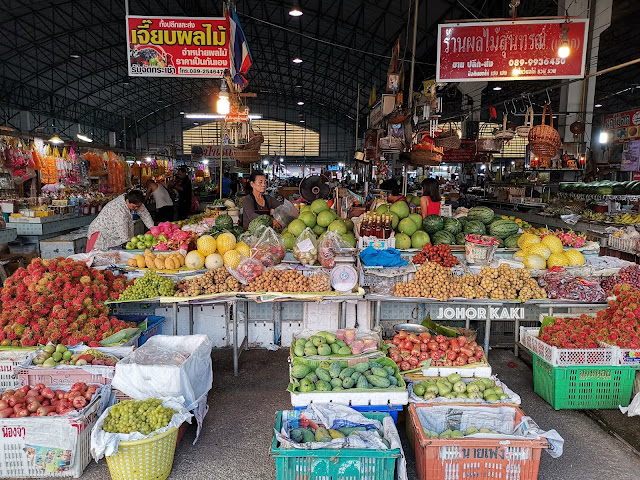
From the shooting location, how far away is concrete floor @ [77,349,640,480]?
3.14 metres

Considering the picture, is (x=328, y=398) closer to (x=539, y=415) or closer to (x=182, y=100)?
(x=539, y=415)

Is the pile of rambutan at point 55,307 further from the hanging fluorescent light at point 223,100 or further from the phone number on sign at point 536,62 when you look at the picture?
the phone number on sign at point 536,62

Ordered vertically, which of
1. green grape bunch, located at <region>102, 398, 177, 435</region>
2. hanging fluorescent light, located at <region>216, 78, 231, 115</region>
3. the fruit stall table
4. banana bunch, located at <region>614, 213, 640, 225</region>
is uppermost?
hanging fluorescent light, located at <region>216, 78, 231, 115</region>

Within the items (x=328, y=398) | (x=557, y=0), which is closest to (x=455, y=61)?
(x=328, y=398)

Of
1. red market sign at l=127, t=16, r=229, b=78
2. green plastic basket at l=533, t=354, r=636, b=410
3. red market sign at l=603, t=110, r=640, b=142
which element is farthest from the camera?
red market sign at l=603, t=110, r=640, b=142

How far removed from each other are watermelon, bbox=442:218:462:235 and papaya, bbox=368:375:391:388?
3126mm

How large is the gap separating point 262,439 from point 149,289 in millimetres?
1815

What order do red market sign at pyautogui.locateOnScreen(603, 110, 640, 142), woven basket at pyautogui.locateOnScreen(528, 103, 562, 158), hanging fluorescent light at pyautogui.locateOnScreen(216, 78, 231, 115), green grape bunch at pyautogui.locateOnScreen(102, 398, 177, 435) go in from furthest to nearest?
red market sign at pyautogui.locateOnScreen(603, 110, 640, 142)
woven basket at pyautogui.locateOnScreen(528, 103, 562, 158)
hanging fluorescent light at pyautogui.locateOnScreen(216, 78, 231, 115)
green grape bunch at pyautogui.locateOnScreen(102, 398, 177, 435)

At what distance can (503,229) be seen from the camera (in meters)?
5.82

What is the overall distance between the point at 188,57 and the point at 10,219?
5531 mm

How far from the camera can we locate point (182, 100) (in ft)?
133

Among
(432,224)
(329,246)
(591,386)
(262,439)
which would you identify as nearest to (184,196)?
(432,224)

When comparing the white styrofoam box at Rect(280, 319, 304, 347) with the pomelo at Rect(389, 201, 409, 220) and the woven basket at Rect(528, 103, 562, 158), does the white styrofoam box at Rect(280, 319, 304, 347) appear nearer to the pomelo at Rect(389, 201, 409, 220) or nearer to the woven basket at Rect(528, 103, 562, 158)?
the pomelo at Rect(389, 201, 409, 220)

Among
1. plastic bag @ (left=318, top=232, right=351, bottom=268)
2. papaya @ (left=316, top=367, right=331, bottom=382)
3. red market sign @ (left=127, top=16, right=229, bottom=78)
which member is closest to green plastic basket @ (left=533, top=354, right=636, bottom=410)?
papaya @ (left=316, top=367, right=331, bottom=382)
